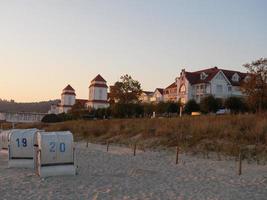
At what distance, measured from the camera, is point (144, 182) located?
15094 mm

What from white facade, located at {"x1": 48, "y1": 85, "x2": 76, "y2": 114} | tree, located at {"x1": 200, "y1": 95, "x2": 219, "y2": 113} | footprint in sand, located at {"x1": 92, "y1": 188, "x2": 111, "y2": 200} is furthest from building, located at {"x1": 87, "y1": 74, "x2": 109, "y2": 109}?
footprint in sand, located at {"x1": 92, "y1": 188, "x2": 111, "y2": 200}

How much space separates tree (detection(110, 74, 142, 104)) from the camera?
283ft

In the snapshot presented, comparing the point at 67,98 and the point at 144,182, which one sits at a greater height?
the point at 67,98

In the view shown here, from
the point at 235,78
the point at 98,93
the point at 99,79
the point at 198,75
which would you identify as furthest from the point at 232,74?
the point at 99,79

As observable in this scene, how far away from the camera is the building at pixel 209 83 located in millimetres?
86688

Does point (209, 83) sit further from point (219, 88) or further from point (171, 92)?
point (171, 92)

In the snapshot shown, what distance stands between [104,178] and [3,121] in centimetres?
9295

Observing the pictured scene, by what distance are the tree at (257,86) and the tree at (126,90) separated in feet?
114

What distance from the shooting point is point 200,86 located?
88438 mm

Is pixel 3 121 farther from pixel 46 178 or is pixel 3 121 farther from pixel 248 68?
pixel 46 178

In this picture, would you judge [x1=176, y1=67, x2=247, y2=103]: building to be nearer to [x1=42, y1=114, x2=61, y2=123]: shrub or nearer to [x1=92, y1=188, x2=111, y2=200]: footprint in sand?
[x1=42, y1=114, x2=61, y2=123]: shrub

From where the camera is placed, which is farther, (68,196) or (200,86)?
(200,86)

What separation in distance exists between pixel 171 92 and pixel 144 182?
84.9m

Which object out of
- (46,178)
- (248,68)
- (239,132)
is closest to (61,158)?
(46,178)
